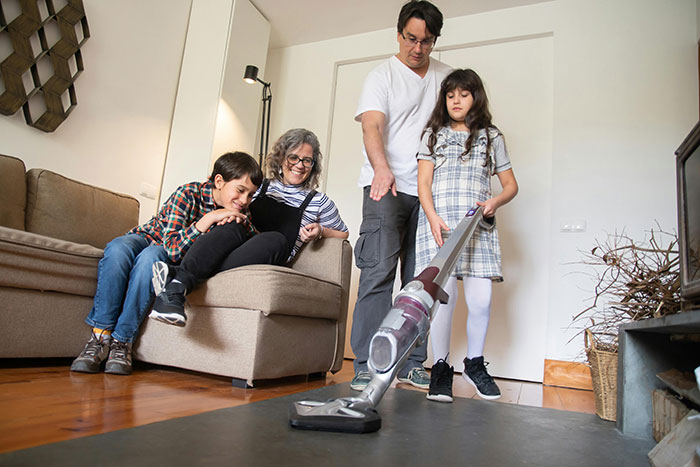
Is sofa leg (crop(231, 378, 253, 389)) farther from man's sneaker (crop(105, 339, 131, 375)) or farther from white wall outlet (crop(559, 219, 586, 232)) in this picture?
white wall outlet (crop(559, 219, 586, 232))

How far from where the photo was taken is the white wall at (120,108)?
239 centimetres

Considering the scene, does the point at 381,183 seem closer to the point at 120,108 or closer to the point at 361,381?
the point at 361,381

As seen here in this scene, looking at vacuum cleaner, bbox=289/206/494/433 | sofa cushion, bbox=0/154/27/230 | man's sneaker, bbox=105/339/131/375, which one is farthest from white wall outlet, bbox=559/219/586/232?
sofa cushion, bbox=0/154/27/230

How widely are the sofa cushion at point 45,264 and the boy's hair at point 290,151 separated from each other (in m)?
0.73

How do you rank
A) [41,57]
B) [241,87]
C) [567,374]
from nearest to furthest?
[41,57]
[567,374]
[241,87]

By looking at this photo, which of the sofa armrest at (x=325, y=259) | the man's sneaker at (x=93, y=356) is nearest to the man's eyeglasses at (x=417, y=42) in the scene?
the sofa armrest at (x=325, y=259)

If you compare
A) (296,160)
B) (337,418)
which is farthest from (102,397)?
(296,160)

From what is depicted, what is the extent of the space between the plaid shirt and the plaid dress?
2.19ft

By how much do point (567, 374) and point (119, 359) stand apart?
2116 millimetres

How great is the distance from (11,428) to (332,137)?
114 inches

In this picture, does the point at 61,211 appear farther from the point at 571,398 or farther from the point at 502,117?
the point at 502,117

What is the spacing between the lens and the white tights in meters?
1.51

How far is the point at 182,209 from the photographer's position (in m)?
1.69

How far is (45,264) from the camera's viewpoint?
59.1 inches
